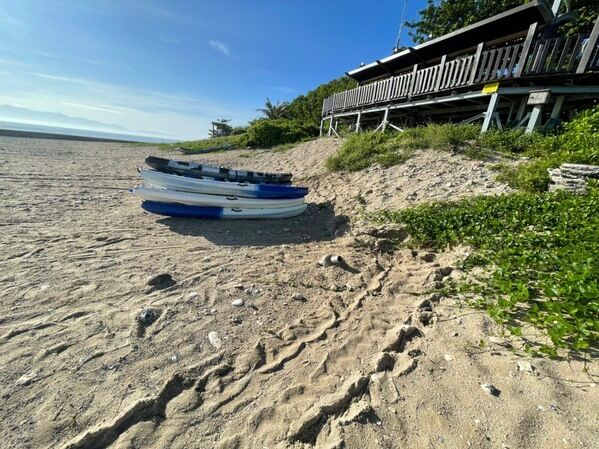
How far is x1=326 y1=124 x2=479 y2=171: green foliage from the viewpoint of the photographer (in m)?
7.63

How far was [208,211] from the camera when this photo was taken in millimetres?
5586

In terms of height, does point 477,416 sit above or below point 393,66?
below

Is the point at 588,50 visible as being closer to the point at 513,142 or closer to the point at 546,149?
the point at 513,142

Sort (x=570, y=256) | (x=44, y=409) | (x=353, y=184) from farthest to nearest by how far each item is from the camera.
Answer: (x=353, y=184) < (x=570, y=256) < (x=44, y=409)

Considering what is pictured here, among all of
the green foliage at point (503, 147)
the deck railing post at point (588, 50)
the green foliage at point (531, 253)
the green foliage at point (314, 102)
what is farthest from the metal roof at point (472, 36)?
the green foliage at point (314, 102)

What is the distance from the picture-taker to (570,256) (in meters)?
2.65

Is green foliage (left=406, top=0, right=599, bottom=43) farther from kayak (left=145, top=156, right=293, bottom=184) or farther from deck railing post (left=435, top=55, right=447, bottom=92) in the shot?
kayak (left=145, top=156, right=293, bottom=184)

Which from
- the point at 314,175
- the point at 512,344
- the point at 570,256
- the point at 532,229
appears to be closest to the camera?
the point at 512,344

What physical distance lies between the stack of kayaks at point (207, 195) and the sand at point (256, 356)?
118cm

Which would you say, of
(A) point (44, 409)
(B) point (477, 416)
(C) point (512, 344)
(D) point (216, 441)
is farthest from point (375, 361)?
(A) point (44, 409)

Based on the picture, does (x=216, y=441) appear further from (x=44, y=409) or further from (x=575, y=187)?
(x=575, y=187)

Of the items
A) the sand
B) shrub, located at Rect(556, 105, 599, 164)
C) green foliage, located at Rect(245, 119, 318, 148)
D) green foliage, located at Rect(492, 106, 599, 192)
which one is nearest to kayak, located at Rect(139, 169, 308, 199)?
the sand

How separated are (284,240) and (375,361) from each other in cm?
309

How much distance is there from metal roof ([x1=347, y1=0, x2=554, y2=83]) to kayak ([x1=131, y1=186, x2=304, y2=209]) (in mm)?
9201
